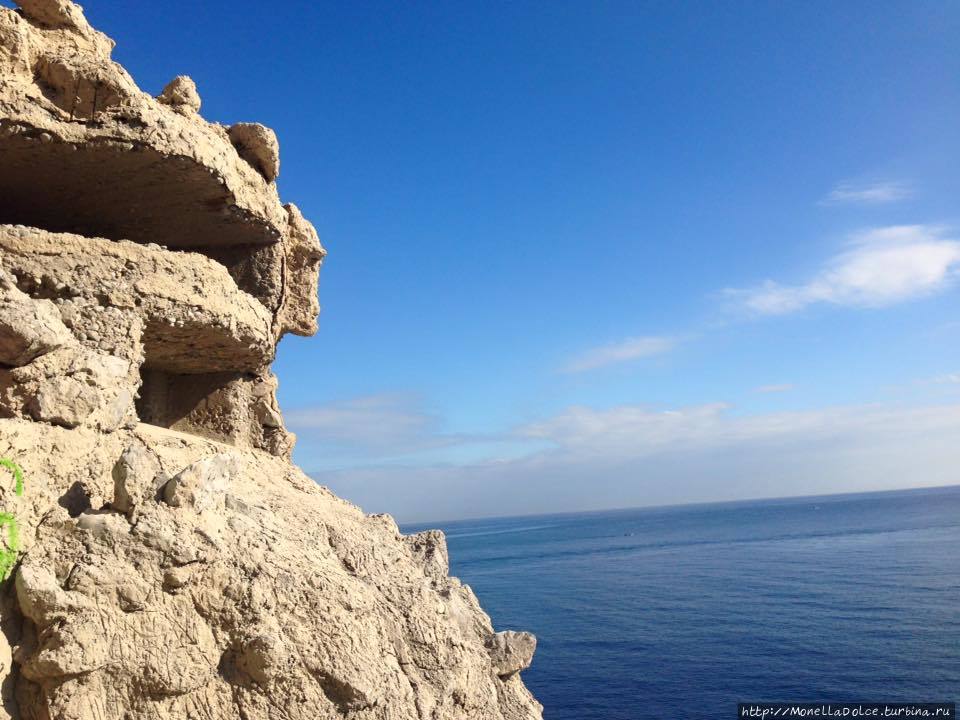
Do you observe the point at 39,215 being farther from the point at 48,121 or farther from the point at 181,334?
the point at 181,334

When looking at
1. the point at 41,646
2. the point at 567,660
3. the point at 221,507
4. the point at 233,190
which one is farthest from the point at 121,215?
the point at 567,660

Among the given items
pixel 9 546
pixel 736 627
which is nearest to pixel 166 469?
pixel 9 546

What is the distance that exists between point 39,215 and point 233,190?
346 centimetres

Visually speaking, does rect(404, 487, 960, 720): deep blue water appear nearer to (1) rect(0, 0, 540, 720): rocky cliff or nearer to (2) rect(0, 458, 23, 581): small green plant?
(1) rect(0, 0, 540, 720): rocky cliff

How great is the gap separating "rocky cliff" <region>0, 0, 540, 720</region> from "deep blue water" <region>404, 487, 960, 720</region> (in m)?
28.8

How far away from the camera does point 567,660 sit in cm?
4444

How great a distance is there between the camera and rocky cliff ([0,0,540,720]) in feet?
24.4

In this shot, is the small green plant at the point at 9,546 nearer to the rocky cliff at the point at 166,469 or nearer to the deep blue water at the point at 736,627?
the rocky cliff at the point at 166,469

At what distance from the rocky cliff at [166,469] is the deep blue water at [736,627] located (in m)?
28.8

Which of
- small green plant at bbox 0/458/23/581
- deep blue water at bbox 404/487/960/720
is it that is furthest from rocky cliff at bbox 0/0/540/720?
deep blue water at bbox 404/487/960/720

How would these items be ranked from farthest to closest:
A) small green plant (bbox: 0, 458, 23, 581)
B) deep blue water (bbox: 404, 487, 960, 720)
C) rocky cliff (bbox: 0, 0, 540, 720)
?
deep blue water (bbox: 404, 487, 960, 720)
rocky cliff (bbox: 0, 0, 540, 720)
small green plant (bbox: 0, 458, 23, 581)

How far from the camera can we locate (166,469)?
968 cm

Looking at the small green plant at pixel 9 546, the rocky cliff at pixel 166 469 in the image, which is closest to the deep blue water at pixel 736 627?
the rocky cliff at pixel 166 469

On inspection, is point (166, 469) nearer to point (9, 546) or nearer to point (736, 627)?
point (9, 546)
